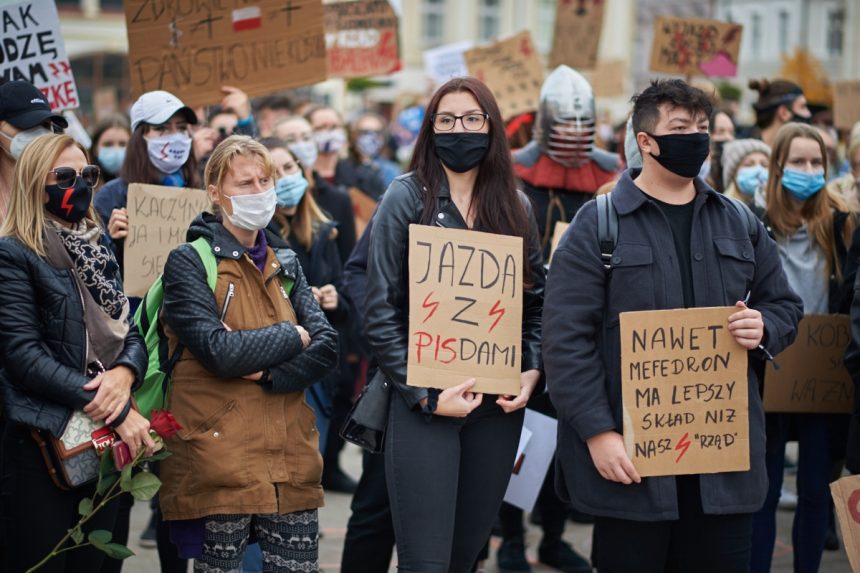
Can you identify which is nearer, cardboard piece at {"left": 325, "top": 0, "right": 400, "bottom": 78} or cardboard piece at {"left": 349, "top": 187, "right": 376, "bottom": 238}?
cardboard piece at {"left": 349, "top": 187, "right": 376, "bottom": 238}

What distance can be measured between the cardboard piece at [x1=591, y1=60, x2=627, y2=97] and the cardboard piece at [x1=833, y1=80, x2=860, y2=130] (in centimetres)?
311

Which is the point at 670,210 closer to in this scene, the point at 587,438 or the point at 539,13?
the point at 587,438

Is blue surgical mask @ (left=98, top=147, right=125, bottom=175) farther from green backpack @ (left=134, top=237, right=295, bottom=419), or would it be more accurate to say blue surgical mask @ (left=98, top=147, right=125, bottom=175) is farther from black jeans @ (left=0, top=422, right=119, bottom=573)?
black jeans @ (left=0, top=422, right=119, bottom=573)

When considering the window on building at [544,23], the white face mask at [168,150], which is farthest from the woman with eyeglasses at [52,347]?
the window on building at [544,23]

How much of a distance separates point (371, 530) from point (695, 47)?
6568 mm

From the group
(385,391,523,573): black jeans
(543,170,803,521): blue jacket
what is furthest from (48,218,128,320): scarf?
(543,170,803,521): blue jacket

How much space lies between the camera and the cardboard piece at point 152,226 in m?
5.32

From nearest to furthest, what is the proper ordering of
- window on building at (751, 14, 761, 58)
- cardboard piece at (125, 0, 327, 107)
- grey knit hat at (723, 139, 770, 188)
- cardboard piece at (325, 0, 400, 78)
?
cardboard piece at (125, 0, 327, 107) < grey knit hat at (723, 139, 770, 188) < cardboard piece at (325, 0, 400, 78) < window on building at (751, 14, 761, 58)

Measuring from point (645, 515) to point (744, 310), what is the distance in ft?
2.50

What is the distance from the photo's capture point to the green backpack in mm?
4285

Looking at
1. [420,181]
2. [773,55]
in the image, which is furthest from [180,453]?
[773,55]

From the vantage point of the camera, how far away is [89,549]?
4.12 metres

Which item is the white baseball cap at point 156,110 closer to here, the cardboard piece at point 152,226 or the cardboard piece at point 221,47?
the cardboard piece at point 152,226

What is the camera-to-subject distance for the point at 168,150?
559 cm
